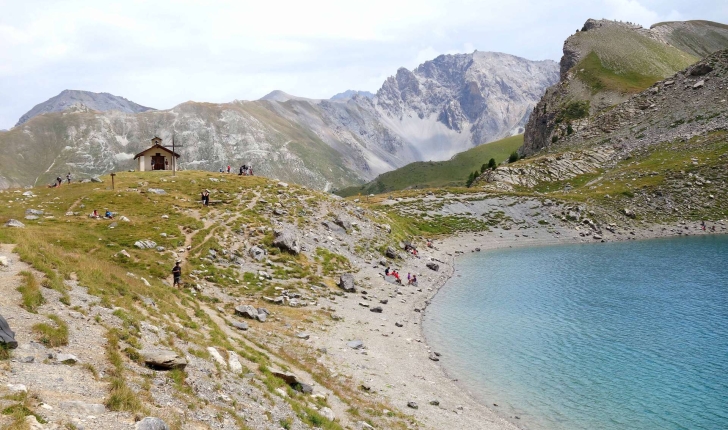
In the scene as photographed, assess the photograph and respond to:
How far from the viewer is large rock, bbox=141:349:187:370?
1991 cm

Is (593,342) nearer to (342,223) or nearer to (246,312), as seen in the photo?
(246,312)

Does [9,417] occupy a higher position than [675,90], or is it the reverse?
[675,90]

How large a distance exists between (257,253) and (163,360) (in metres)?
37.7

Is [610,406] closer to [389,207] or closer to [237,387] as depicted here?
[237,387]

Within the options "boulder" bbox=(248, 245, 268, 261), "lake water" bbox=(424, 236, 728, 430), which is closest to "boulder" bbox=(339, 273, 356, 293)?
"lake water" bbox=(424, 236, 728, 430)

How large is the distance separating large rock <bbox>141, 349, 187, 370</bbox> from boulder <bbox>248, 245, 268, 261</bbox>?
117 ft

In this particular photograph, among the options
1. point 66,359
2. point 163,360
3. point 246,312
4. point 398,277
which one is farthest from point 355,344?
point 398,277

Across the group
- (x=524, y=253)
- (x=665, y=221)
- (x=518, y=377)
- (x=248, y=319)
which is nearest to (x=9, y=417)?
(x=248, y=319)

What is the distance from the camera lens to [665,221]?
12019 cm

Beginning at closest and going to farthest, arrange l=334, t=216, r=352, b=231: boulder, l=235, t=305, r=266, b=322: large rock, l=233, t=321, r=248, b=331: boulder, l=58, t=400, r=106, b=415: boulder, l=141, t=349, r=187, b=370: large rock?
l=58, t=400, r=106, b=415: boulder, l=141, t=349, r=187, b=370: large rock, l=233, t=321, r=248, b=331: boulder, l=235, t=305, r=266, b=322: large rock, l=334, t=216, r=352, b=231: boulder

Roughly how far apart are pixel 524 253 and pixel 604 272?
81.3 ft

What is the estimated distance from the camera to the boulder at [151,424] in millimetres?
13953

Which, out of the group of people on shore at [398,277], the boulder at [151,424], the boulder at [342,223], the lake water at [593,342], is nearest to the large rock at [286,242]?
the group of people on shore at [398,277]

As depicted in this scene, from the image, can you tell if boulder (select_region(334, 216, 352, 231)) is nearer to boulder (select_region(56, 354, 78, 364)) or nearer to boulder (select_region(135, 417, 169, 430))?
boulder (select_region(56, 354, 78, 364))
